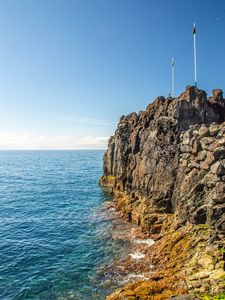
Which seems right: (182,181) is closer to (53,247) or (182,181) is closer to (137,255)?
(137,255)

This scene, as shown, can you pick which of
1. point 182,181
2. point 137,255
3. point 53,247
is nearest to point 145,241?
point 137,255

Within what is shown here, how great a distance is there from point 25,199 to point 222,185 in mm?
46968

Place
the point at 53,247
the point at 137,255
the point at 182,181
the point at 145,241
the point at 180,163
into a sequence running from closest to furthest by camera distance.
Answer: the point at 137,255
the point at 145,241
the point at 53,247
the point at 182,181
the point at 180,163

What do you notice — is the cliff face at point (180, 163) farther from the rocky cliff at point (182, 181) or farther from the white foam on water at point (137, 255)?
the white foam on water at point (137, 255)

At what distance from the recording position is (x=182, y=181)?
3425 centimetres

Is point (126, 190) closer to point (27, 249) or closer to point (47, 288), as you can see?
point (27, 249)

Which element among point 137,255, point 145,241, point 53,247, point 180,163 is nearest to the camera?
point 137,255

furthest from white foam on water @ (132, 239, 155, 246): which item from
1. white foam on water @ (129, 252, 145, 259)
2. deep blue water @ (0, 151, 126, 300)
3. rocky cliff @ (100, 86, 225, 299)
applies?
white foam on water @ (129, 252, 145, 259)

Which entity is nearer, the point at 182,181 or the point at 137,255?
the point at 137,255

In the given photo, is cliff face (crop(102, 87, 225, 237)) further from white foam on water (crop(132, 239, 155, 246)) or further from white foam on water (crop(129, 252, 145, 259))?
white foam on water (crop(129, 252, 145, 259))

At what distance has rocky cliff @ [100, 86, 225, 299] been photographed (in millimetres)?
24139

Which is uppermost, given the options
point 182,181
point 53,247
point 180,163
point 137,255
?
point 180,163

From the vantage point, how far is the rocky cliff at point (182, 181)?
24.1 metres

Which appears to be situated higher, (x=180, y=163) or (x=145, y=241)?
(x=180, y=163)
